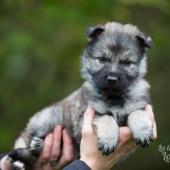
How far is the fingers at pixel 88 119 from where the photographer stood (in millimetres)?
7230

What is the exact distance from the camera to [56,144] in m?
8.01

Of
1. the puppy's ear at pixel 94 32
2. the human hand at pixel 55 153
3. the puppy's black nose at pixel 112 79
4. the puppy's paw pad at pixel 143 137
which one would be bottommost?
the human hand at pixel 55 153

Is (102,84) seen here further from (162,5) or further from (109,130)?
(162,5)

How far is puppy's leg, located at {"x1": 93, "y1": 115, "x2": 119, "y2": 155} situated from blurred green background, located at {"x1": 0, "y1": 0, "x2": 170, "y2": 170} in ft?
8.83

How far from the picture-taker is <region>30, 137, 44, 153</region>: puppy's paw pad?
26.4 feet

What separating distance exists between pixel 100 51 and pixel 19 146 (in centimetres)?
142

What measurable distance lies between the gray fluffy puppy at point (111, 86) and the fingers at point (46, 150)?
0.05 m

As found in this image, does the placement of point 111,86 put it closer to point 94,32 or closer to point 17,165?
point 94,32

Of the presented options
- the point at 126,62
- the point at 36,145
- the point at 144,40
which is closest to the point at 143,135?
the point at 126,62

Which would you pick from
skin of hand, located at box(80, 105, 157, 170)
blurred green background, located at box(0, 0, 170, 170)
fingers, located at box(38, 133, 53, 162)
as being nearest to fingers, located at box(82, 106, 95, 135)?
skin of hand, located at box(80, 105, 157, 170)

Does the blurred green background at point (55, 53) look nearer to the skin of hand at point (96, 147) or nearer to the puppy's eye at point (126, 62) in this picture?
the puppy's eye at point (126, 62)

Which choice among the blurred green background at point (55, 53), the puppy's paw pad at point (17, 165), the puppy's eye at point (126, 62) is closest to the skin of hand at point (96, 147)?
the puppy's eye at point (126, 62)

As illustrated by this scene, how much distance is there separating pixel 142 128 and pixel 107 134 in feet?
0.98

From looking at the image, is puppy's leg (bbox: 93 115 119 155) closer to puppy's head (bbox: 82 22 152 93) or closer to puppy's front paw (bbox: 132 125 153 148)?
puppy's front paw (bbox: 132 125 153 148)
